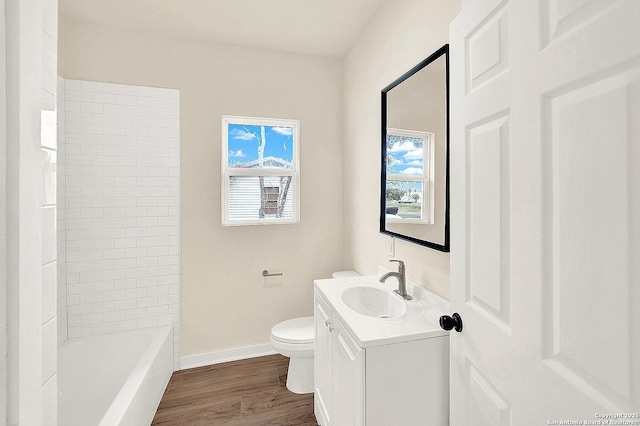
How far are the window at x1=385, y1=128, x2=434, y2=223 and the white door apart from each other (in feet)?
1.88

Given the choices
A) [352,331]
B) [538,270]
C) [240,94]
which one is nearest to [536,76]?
[538,270]

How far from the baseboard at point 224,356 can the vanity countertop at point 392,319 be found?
49.3 inches

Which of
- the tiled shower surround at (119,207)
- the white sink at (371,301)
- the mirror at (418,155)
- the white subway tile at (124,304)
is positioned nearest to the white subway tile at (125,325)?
the tiled shower surround at (119,207)

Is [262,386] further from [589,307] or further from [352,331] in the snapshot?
[589,307]

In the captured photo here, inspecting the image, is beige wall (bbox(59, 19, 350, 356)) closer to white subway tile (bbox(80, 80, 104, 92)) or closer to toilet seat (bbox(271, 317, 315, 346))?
white subway tile (bbox(80, 80, 104, 92))

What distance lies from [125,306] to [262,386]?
4.08ft

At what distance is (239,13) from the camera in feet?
7.00

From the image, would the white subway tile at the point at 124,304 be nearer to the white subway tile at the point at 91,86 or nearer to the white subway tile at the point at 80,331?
the white subway tile at the point at 80,331

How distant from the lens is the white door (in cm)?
54

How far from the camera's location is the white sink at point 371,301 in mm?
1694

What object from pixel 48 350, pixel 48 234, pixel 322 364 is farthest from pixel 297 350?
pixel 48 234

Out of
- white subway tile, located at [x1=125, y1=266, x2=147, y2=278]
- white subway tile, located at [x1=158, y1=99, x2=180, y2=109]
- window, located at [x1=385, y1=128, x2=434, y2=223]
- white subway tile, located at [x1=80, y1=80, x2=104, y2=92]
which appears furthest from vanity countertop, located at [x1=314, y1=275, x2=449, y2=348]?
white subway tile, located at [x1=80, y1=80, x2=104, y2=92]

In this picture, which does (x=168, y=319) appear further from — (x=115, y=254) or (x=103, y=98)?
(x=103, y=98)
